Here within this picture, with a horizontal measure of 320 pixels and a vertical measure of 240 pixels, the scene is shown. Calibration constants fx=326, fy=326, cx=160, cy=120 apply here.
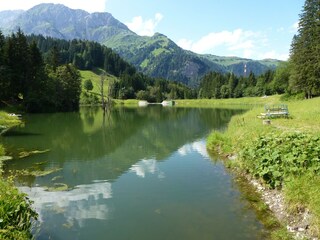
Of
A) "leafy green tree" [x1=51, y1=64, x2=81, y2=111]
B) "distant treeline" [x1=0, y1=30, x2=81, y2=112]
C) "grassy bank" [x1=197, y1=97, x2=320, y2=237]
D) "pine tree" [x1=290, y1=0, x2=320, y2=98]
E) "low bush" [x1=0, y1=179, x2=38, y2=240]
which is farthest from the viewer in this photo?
"leafy green tree" [x1=51, y1=64, x2=81, y2=111]

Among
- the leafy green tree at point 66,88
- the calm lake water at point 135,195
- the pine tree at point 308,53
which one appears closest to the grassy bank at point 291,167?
the calm lake water at point 135,195

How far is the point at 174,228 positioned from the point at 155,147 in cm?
2303

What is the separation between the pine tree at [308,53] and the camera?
7231 centimetres

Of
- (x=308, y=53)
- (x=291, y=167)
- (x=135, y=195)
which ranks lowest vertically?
(x=135, y=195)

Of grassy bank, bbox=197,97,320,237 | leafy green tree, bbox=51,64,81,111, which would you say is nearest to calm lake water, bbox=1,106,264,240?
grassy bank, bbox=197,97,320,237

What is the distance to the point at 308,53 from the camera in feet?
247

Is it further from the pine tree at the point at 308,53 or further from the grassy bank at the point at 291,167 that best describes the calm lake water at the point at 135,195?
the pine tree at the point at 308,53

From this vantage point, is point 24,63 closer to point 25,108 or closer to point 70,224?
point 25,108

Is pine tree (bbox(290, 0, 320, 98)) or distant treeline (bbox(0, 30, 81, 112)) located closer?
pine tree (bbox(290, 0, 320, 98))

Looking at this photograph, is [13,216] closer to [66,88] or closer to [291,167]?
[291,167]

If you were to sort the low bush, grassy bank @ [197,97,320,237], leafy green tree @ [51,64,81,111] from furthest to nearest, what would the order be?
Result: leafy green tree @ [51,64,81,111], grassy bank @ [197,97,320,237], the low bush

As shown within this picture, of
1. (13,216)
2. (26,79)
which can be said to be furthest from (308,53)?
(13,216)

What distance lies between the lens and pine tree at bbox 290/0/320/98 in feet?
237

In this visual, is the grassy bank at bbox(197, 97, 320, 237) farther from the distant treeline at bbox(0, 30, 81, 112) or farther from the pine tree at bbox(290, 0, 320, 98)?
the distant treeline at bbox(0, 30, 81, 112)
